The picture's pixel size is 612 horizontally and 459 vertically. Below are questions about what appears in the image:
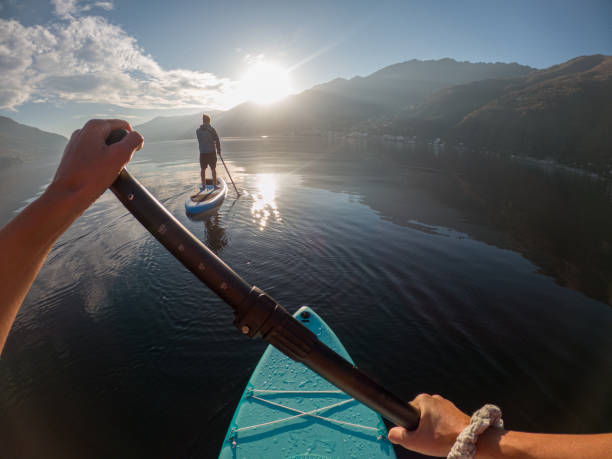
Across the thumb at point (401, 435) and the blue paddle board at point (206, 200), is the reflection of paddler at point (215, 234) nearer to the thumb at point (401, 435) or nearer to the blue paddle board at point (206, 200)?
the blue paddle board at point (206, 200)

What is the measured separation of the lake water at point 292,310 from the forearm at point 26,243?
5308 mm

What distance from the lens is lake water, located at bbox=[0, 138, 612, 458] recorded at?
17.8 feet

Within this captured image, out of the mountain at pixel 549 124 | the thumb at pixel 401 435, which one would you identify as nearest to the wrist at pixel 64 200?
the thumb at pixel 401 435

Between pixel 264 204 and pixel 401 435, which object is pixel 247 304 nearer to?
pixel 401 435

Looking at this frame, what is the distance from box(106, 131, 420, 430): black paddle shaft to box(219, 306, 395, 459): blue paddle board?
3284 mm

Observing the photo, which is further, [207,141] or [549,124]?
[549,124]

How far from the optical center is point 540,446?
4.50 feet

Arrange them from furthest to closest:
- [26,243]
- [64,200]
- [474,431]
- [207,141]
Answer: [207,141], [474,431], [64,200], [26,243]

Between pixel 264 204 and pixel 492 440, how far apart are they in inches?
724

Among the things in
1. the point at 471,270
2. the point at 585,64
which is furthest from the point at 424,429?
the point at 585,64

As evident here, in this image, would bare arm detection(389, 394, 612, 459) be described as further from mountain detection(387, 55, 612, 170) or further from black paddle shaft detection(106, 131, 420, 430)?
mountain detection(387, 55, 612, 170)

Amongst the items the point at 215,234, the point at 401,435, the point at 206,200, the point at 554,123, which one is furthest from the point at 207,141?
the point at 554,123

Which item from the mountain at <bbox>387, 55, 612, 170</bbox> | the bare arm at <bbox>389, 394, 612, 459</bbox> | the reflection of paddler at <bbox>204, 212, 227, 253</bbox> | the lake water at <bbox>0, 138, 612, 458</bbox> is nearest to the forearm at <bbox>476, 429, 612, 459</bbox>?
the bare arm at <bbox>389, 394, 612, 459</bbox>

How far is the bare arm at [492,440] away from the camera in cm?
128
